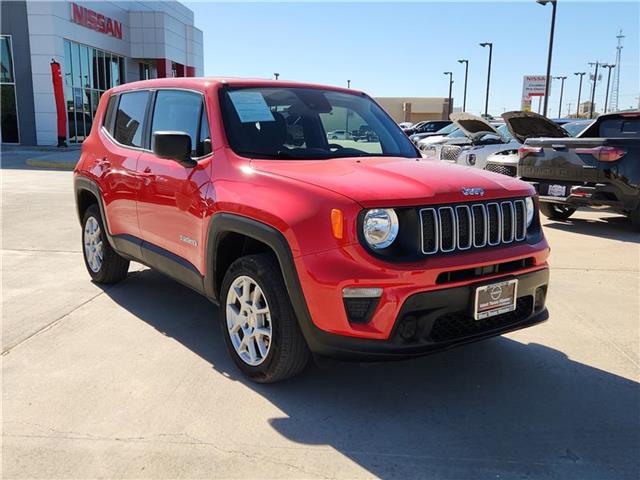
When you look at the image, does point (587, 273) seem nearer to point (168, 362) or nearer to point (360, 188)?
point (360, 188)

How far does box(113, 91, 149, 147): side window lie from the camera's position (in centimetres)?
471

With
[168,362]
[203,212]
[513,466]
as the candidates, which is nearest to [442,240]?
[513,466]

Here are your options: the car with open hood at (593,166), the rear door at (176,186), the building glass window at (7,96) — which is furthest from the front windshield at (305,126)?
the building glass window at (7,96)

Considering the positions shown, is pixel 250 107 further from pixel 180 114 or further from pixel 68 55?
pixel 68 55

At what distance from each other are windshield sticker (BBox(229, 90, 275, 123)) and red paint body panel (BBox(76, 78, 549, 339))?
0.12 metres

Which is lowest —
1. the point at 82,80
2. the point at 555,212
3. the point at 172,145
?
the point at 555,212

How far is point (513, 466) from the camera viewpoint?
268cm

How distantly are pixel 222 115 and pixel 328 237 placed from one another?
139cm

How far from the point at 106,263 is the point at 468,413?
3646 mm

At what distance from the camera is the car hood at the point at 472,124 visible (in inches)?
458

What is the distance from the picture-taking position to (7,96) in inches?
963

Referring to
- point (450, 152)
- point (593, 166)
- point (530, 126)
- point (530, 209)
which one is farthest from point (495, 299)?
point (450, 152)

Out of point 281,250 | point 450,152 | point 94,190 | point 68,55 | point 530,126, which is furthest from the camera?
point 68,55

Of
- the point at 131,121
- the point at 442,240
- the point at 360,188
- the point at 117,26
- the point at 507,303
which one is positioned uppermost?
the point at 117,26
